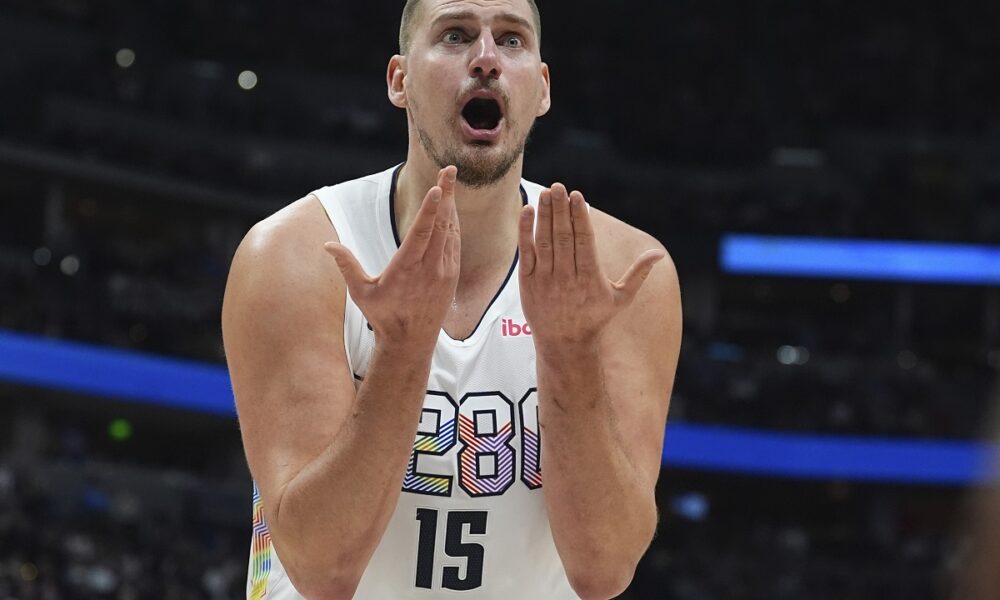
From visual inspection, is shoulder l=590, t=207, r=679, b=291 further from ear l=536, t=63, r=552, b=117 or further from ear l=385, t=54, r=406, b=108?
ear l=385, t=54, r=406, b=108

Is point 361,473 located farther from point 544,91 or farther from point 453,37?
point 544,91

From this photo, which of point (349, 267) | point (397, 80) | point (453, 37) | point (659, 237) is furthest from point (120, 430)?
point (349, 267)

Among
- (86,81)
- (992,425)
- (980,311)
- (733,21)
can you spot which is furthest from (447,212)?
(733,21)

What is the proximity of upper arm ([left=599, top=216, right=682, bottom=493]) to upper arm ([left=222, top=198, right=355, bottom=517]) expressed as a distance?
88cm

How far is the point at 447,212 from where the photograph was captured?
3473 millimetres

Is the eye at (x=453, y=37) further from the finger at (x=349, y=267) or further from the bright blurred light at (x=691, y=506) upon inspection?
the bright blurred light at (x=691, y=506)

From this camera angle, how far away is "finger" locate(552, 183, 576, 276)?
3.52 metres

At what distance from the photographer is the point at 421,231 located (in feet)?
11.2

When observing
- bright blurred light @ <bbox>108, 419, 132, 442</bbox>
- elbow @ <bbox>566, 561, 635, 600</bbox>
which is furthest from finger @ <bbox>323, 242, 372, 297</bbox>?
bright blurred light @ <bbox>108, 419, 132, 442</bbox>

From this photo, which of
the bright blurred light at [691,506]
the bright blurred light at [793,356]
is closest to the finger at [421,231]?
the bright blurred light at [793,356]

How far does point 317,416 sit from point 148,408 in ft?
83.5

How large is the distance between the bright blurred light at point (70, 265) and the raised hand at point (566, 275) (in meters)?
24.8

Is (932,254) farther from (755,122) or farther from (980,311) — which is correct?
(755,122)

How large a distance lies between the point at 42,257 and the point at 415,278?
2518 cm
